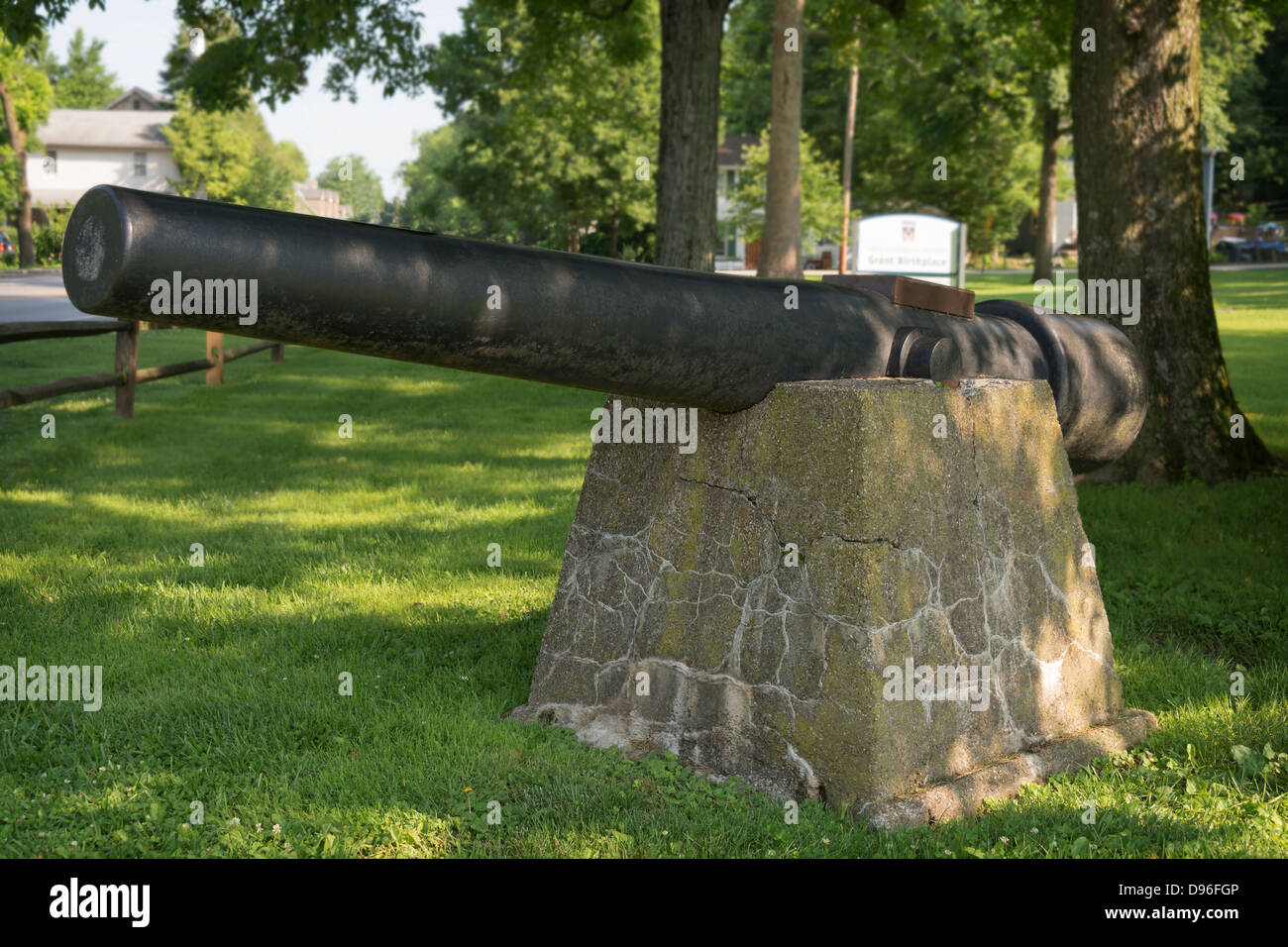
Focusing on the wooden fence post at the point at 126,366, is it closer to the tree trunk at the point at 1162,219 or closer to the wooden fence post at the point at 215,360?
the wooden fence post at the point at 215,360

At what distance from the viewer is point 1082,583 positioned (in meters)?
4.20

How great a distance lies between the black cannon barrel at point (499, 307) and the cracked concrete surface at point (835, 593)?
0.19m

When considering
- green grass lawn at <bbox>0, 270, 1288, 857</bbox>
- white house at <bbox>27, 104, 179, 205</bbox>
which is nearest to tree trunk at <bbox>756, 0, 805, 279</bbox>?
green grass lawn at <bbox>0, 270, 1288, 857</bbox>

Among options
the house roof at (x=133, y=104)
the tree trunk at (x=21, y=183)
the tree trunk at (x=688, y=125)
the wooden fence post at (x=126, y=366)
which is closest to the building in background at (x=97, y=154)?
the house roof at (x=133, y=104)

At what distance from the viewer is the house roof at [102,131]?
6731 cm

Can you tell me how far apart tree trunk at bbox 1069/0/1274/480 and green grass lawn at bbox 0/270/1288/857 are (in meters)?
0.43

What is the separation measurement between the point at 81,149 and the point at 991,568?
7416 centimetres

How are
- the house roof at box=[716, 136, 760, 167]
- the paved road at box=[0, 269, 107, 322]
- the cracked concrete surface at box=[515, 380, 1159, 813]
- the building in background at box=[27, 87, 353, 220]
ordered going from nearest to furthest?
the cracked concrete surface at box=[515, 380, 1159, 813], the paved road at box=[0, 269, 107, 322], the house roof at box=[716, 136, 760, 167], the building in background at box=[27, 87, 353, 220]

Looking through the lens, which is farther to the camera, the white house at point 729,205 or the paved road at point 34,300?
the white house at point 729,205

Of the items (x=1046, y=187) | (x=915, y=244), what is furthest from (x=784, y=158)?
(x=1046, y=187)

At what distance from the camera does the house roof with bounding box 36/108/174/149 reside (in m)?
67.3

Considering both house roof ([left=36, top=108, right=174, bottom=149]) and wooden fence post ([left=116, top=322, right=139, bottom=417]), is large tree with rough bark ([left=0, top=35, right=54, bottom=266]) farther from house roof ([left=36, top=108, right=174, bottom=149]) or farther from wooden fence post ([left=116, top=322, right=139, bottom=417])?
wooden fence post ([left=116, top=322, right=139, bottom=417])

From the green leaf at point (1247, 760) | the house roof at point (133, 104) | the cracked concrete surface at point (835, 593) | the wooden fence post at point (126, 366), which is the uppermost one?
the house roof at point (133, 104)

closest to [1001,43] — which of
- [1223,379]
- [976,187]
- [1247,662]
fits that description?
[976,187]
